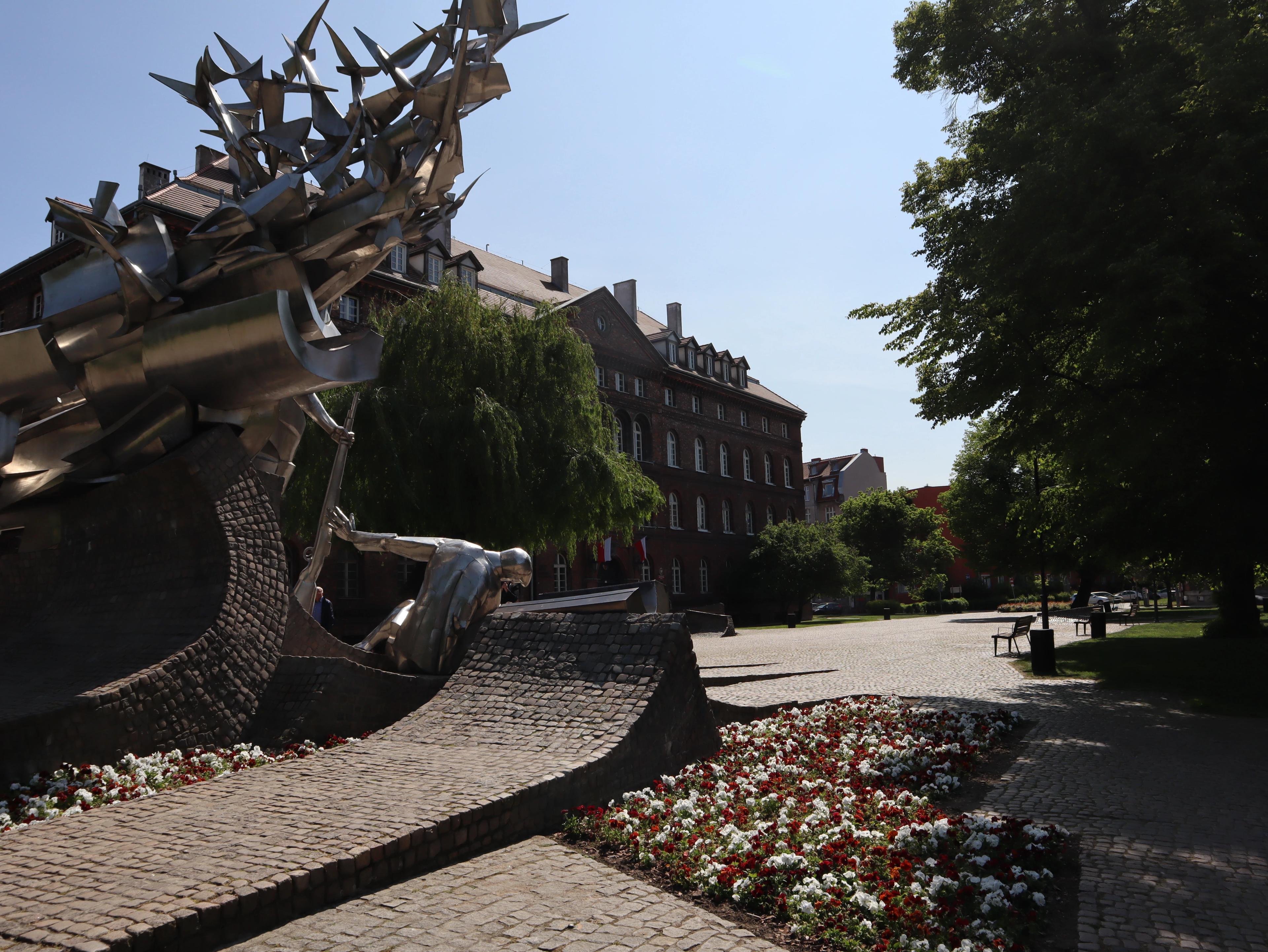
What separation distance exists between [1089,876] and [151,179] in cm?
3566

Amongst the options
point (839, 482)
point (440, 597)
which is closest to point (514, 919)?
point (440, 597)

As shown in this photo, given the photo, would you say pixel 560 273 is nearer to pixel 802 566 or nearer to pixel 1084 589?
pixel 802 566

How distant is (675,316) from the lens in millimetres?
59281

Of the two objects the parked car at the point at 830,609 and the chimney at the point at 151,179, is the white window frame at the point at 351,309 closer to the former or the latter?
the chimney at the point at 151,179

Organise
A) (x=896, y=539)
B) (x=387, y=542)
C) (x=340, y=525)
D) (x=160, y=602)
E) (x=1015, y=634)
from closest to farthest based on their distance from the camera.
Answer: (x=160, y=602)
(x=387, y=542)
(x=340, y=525)
(x=1015, y=634)
(x=896, y=539)

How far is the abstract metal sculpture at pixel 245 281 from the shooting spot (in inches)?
316

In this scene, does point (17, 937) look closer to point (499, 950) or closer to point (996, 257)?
point (499, 950)

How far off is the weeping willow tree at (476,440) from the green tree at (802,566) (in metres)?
26.9

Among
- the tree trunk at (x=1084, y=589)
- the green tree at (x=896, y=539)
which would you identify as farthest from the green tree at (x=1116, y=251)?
the green tree at (x=896, y=539)

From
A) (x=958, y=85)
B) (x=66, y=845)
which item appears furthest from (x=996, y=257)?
(x=66, y=845)

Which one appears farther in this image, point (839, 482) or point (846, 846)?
point (839, 482)

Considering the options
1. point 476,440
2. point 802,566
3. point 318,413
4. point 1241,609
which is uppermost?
point 476,440

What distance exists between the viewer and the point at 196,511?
795 centimetres

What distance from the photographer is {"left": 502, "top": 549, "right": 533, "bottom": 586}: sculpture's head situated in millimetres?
10188
